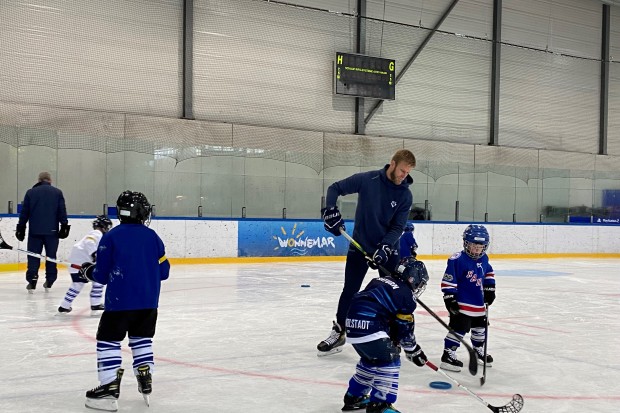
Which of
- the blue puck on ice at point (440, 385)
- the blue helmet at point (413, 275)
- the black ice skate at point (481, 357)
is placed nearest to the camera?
the blue helmet at point (413, 275)

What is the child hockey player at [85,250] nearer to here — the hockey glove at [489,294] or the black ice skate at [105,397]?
the black ice skate at [105,397]

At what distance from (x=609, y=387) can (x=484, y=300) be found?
84 cm

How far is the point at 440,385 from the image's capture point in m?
3.79

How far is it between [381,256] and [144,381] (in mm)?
1522

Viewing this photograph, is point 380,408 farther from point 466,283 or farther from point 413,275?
point 466,283

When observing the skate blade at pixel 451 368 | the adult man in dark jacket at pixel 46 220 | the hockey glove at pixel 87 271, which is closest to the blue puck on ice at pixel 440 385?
the skate blade at pixel 451 368

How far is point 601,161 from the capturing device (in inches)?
752

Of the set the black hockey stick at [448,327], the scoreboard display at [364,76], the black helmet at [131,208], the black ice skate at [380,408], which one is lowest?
the black ice skate at [380,408]

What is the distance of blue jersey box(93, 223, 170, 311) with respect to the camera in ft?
10.9

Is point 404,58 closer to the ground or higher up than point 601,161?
higher up

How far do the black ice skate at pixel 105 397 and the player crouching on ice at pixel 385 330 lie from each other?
3.77ft

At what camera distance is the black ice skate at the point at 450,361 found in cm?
424

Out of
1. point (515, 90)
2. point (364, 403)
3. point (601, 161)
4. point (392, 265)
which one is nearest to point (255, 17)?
point (515, 90)

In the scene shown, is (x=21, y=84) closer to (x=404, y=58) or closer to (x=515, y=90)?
(x=404, y=58)
